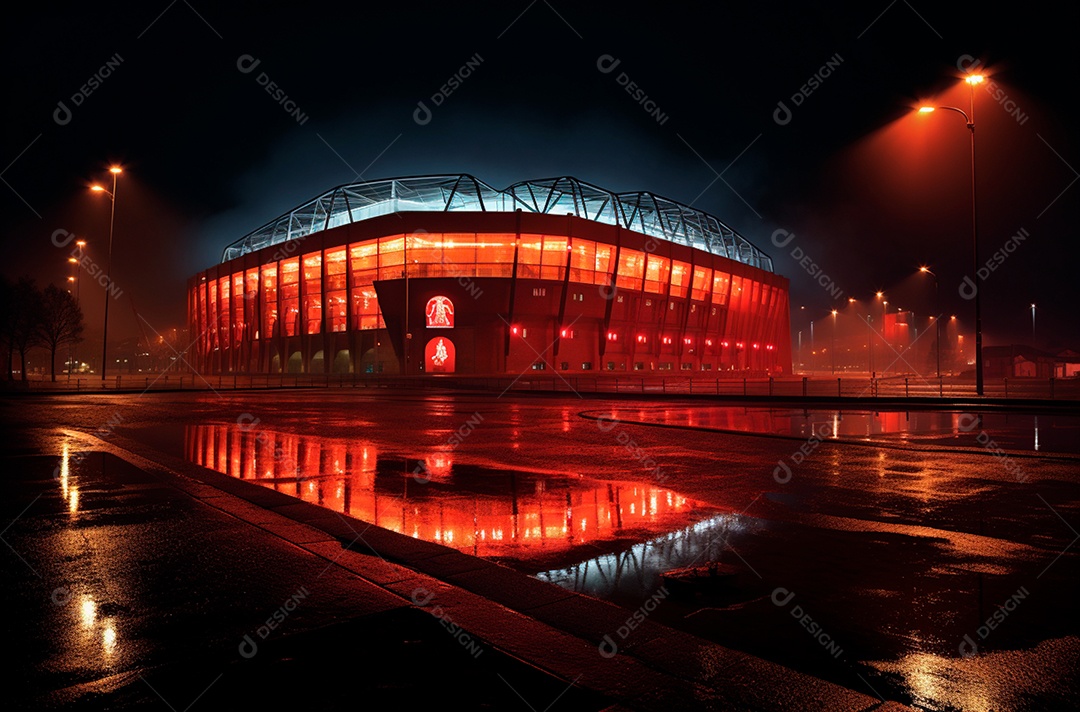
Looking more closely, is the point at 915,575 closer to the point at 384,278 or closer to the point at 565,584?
the point at 565,584

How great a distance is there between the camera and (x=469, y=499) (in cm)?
814

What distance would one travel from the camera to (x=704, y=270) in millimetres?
79250

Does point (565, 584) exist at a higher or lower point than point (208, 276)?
lower

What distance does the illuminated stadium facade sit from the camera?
2388 inches

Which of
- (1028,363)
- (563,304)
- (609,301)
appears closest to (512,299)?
(563,304)

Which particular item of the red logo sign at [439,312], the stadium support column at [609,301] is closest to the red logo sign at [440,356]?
the red logo sign at [439,312]

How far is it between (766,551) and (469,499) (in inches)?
144

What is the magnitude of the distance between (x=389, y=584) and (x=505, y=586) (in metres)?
0.82

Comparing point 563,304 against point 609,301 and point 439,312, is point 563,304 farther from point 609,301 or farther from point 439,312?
point 439,312

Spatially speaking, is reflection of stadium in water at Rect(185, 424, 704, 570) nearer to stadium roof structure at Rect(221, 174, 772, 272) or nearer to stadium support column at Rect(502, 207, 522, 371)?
stadium support column at Rect(502, 207, 522, 371)

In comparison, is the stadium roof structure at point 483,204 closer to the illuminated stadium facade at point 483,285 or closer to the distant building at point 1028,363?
the illuminated stadium facade at point 483,285

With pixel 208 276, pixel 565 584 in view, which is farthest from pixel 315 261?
pixel 565 584

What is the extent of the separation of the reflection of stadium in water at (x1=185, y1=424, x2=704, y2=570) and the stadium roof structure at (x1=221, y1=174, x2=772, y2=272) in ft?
177

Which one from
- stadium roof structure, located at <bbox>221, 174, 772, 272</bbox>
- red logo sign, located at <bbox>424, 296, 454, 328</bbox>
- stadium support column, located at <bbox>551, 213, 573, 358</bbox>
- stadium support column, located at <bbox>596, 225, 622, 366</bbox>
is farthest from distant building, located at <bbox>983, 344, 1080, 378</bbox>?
red logo sign, located at <bbox>424, 296, 454, 328</bbox>
